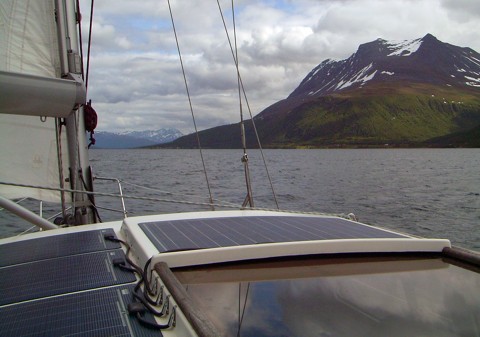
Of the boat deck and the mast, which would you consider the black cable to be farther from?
the mast

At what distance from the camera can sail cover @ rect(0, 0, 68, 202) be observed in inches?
240

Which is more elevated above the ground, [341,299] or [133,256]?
[133,256]

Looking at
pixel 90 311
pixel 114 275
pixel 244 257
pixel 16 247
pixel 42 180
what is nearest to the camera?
pixel 90 311

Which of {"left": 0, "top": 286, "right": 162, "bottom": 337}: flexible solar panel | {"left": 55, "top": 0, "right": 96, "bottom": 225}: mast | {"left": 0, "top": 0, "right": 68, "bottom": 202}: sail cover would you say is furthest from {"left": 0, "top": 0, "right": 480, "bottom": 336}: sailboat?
{"left": 0, "top": 0, "right": 68, "bottom": 202}: sail cover

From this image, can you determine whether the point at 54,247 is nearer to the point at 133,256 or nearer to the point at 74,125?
the point at 133,256

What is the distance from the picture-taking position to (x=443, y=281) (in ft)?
11.7

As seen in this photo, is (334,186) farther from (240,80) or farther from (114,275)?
(114,275)

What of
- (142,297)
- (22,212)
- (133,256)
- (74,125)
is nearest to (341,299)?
(142,297)

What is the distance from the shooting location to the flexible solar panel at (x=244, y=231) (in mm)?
3955

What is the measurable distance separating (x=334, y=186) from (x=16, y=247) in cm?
4099

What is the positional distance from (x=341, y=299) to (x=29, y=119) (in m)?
5.55

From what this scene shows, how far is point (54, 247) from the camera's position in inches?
172

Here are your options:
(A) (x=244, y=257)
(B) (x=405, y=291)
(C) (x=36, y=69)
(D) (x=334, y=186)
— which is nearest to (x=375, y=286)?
(B) (x=405, y=291)

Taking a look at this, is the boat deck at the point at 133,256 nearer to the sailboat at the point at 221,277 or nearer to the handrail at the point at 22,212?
the sailboat at the point at 221,277
